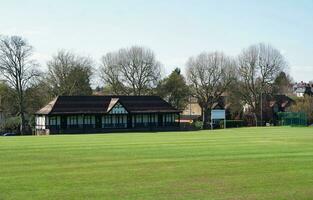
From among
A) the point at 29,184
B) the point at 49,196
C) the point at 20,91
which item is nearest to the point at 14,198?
the point at 49,196

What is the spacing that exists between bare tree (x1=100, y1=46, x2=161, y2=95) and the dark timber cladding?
9.17 m

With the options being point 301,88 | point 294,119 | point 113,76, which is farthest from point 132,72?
point 301,88

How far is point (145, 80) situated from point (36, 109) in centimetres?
2171

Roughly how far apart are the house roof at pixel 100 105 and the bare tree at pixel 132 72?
9.00 m

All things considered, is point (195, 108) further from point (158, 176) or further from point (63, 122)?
point (158, 176)

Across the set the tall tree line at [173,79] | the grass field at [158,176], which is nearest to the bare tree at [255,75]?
the tall tree line at [173,79]

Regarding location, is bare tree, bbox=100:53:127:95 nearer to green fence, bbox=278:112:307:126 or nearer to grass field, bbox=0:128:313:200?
green fence, bbox=278:112:307:126

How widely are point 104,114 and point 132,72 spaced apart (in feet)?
53.4

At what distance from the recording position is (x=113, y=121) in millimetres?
90000

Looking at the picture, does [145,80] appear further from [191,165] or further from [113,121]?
[191,165]

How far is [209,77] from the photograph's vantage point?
351 feet

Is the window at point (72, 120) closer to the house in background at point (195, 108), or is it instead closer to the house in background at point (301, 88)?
the house in background at point (195, 108)

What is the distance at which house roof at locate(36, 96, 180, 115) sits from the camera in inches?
3334

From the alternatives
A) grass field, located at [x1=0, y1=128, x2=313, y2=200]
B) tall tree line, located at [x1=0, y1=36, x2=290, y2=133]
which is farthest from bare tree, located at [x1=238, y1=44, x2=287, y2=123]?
grass field, located at [x1=0, y1=128, x2=313, y2=200]
